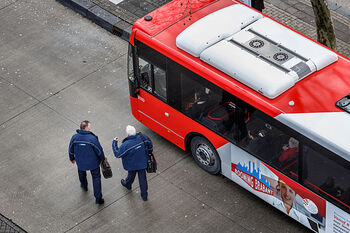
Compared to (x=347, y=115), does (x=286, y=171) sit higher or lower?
lower

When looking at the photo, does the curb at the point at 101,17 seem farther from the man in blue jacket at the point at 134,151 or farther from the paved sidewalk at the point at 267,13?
the man in blue jacket at the point at 134,151

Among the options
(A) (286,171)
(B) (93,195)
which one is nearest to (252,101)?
(A) (286,171)

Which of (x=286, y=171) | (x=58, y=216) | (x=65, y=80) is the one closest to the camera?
(x=286, y=171)

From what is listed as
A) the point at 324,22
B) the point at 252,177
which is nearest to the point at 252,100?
the point at 252,177

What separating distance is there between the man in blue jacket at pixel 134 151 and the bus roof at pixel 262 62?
158 centimetres

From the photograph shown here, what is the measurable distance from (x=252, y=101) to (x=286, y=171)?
1287 millimetres

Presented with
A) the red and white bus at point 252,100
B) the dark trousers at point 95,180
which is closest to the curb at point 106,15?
the red and white bus at point 252,100

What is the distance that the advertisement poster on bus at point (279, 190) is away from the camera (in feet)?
39.0

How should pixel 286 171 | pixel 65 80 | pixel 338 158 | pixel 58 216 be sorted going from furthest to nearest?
pixel 65 80
pixel 58 216
pixel 286 171
pixel 338 158

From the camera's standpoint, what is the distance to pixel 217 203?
523 inches

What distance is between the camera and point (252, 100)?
39.6 ft

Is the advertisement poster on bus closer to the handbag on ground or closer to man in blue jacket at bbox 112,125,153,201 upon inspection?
man in blue jacket at bbox 112,125,153,201

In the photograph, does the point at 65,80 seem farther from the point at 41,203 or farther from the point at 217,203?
the point at 217,203

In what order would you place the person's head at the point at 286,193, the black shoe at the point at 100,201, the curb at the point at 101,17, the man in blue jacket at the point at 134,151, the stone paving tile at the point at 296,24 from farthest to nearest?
the curb at the point at 101,17 < the stone paving tile at the point at 296,24 < the black shoe at the point at 100,201 < the man in blue jacket at the point at 134,151 < the person's head at the point at 286,193
